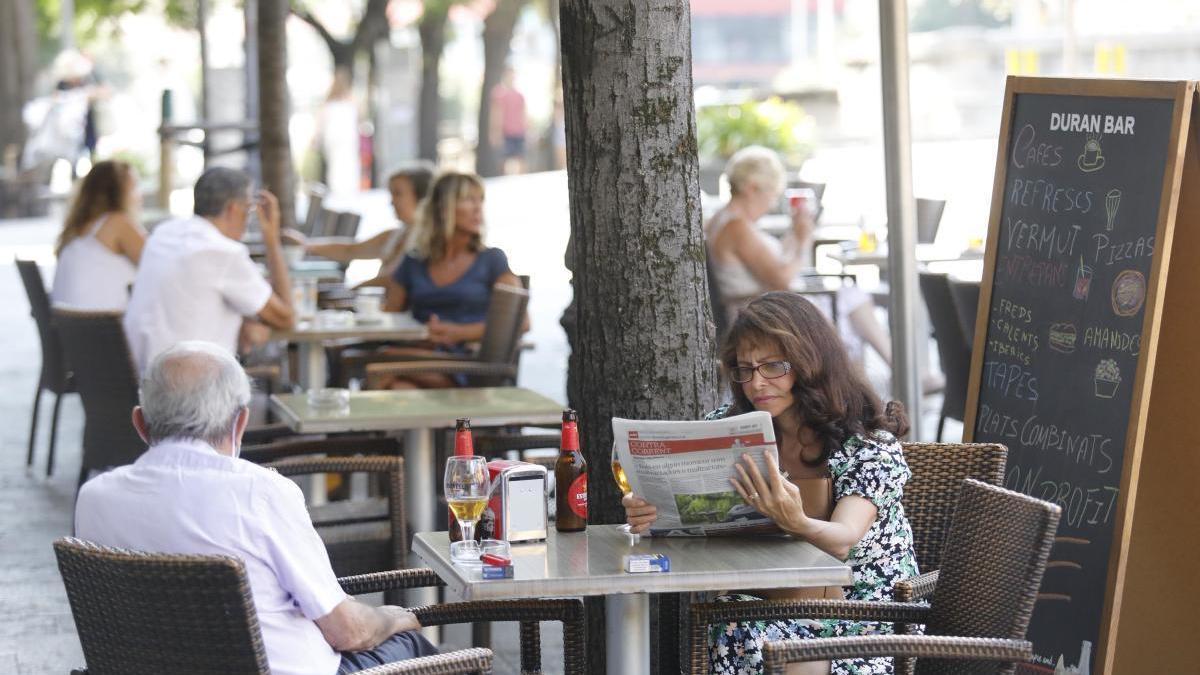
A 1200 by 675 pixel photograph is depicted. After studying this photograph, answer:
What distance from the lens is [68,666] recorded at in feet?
16.9

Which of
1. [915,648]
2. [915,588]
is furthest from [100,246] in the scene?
[915,648]

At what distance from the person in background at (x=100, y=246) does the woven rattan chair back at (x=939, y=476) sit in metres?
5.02

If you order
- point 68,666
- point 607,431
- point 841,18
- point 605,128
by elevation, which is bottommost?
point 68,666

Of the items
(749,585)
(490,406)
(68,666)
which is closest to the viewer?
(749,585)

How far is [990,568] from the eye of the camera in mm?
3279

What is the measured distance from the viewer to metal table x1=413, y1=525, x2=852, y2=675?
3.06 m

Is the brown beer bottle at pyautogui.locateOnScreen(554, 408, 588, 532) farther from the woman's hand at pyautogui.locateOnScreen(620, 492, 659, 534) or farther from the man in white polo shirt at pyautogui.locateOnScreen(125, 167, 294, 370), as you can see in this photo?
the man in white polo shirt at pyautogui.locateOnScreen(125, 167, 294, 370)

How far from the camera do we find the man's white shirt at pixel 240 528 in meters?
3.11

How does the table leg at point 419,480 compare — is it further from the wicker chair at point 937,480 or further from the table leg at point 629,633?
the table leg at point 629,633

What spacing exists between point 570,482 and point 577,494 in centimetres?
3

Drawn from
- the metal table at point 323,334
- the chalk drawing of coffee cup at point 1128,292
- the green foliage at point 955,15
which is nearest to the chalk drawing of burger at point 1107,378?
the chalk drawing of coffee cup at point 1128,292

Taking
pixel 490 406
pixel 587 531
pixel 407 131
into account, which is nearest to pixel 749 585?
pixel 587 531

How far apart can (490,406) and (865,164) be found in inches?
607

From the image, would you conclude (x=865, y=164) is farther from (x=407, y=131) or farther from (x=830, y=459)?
(x=830, y=459)
